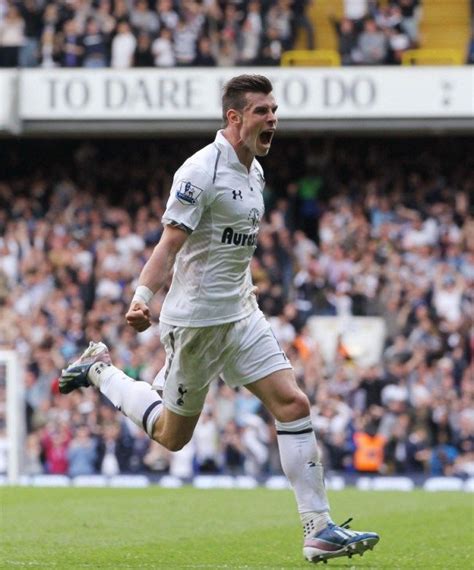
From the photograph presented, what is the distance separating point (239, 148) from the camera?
312 inches

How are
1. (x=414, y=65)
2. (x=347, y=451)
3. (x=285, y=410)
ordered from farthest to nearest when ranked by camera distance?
(x=414, y=65) → (x=347, y=451) → (x=285, y=410)

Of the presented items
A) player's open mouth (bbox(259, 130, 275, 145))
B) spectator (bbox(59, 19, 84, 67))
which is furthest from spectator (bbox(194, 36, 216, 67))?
player's open mouth (bbox(259, 130, 275, 145))

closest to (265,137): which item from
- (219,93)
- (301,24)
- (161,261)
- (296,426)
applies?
(161,261)

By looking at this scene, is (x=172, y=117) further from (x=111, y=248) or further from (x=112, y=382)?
(x=112, y=382)

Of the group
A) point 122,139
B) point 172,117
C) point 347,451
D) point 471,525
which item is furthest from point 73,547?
point 122,139

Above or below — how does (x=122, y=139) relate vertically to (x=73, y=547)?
above

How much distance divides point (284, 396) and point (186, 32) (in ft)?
58.9

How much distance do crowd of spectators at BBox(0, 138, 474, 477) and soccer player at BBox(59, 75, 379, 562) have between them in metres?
12.2

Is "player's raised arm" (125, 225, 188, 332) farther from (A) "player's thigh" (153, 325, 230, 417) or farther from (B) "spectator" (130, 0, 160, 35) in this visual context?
(B) "spectator" (130, 0, 160, 35)

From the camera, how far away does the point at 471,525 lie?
1097 centimetres

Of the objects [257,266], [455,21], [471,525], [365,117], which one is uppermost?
[455,21]

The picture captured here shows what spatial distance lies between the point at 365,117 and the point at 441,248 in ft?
9.51

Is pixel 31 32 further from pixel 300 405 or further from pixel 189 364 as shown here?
pixel 300 405

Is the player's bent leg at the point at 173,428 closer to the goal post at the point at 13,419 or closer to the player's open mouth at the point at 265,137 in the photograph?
the player's open mouth at the point at 265,137
